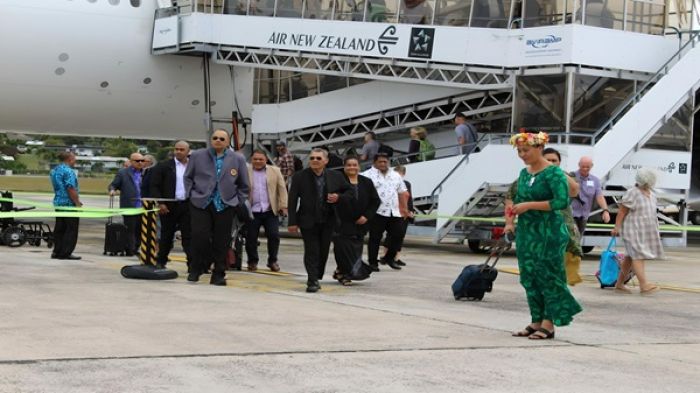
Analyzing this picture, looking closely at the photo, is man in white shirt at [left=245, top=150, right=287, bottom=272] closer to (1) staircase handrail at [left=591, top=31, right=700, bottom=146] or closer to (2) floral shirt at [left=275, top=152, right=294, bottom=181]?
(2) floral shirt at [left=275, top=152, right=294, bottom=181]

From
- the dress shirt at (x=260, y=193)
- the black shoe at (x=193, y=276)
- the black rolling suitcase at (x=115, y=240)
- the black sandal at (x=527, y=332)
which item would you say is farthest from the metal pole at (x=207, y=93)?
the black sandal at (x=527, y=332)

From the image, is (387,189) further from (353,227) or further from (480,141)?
(480,141)

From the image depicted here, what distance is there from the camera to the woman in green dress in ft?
26.2

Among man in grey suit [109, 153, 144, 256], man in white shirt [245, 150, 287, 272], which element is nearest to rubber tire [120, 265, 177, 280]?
man in white shirt [245, 150, 287, 272]

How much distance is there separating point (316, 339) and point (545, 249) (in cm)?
185

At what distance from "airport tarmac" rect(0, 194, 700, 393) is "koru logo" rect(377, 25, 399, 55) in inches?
313

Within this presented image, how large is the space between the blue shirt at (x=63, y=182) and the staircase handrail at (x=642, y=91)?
840 centimetres

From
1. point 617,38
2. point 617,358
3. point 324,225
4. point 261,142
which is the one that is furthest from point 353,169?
point 261,142

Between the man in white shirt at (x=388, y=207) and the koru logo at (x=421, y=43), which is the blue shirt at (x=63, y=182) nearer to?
the man in white shirt at (x=388, y=207)

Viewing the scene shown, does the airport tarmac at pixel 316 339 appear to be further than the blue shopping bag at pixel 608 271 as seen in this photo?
No

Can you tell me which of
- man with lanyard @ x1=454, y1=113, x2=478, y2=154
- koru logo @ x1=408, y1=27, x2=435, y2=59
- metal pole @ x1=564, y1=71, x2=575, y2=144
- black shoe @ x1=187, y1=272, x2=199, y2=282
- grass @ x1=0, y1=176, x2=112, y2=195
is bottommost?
grass @ x1=0, y1=176, x2=112, y2=195

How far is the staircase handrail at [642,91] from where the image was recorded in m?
18.0

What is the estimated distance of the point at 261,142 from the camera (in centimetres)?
2398

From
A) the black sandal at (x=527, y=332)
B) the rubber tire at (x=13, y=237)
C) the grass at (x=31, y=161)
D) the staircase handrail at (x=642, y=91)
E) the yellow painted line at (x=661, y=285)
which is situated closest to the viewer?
the black sandal at (x=527, y=332)
